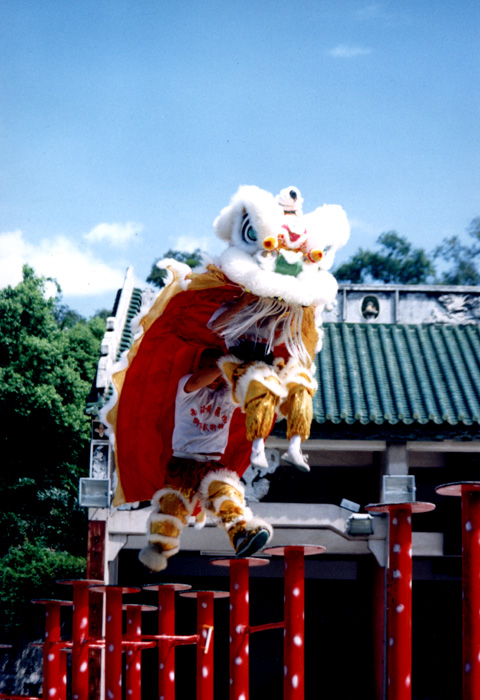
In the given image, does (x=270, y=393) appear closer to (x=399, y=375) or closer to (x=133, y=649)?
(x=133, y=649)

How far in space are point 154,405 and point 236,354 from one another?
2.25ft

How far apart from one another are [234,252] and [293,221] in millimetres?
314

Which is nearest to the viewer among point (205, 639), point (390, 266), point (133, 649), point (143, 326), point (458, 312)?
point (143, 326)

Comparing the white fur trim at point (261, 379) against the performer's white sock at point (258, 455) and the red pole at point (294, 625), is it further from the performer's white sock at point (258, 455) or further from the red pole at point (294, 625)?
the red pole at point (294, 625)

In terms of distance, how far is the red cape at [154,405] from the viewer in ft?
16.2

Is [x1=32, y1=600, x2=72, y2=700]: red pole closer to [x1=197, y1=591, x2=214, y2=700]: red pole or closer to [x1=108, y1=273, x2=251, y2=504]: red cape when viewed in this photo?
[x1=197, y1=591, x2=214, y2=700]: red pole

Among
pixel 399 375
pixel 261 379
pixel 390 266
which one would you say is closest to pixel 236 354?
pixel 261 379

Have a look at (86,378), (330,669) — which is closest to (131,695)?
(330,669)

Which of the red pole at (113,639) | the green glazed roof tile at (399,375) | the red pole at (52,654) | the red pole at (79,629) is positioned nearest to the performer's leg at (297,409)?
the red pole at (113,639)

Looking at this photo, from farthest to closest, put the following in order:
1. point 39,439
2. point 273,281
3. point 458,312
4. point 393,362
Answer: point 39,439 → point 458,312 → point 393,362 → point 273,281

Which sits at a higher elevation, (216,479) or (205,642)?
(216,479)

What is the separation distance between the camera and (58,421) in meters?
12.8

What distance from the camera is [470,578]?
4.29 meters

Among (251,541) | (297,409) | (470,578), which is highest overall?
(297,409)
